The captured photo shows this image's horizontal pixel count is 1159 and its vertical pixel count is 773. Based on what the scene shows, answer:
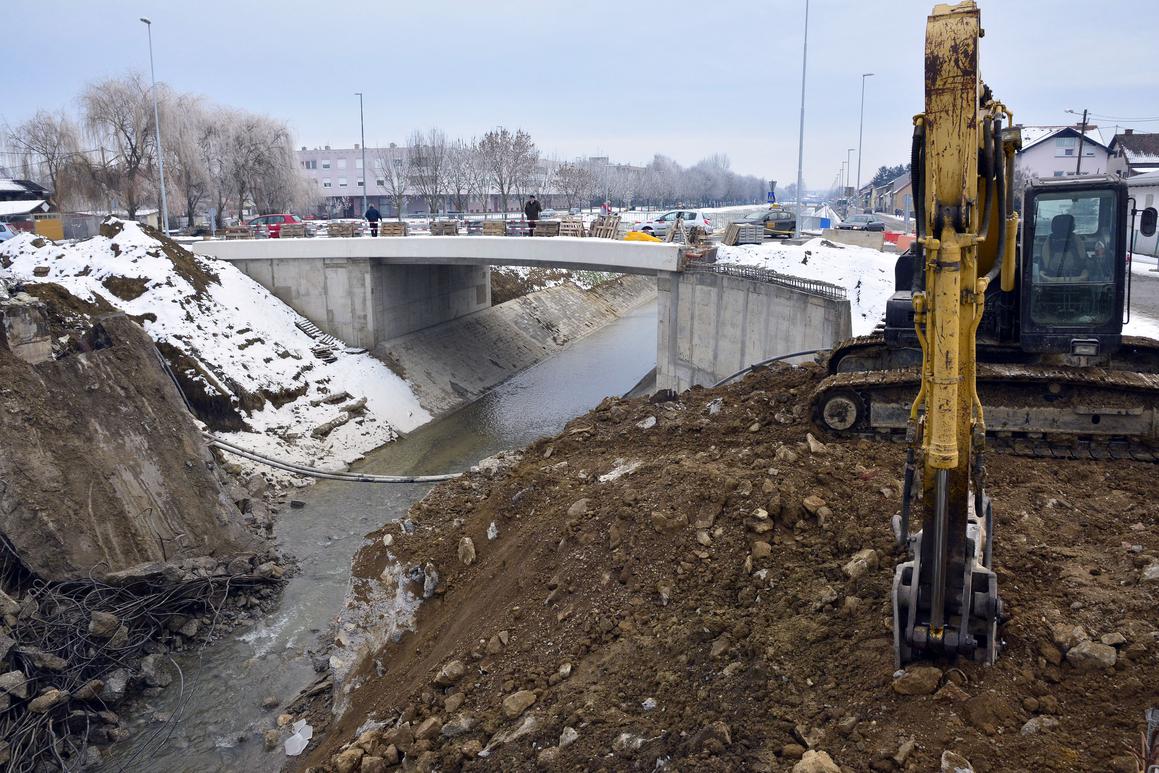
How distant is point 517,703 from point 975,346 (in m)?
4.80

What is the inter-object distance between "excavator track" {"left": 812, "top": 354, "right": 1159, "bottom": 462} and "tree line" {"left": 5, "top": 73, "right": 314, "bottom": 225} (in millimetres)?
40668

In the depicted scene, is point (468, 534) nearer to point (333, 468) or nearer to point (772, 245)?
point (333, 468)

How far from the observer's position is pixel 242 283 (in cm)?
3031

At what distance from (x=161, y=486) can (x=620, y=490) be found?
905 centimetres

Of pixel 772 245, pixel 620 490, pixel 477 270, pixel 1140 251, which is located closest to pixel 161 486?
pixel 620 490

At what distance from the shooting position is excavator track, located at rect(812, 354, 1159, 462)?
10844 mm

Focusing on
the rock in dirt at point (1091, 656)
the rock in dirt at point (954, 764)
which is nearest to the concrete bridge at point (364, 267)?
the rock in dirt at point (1091, 656)

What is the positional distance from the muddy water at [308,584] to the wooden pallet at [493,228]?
18.5 feet

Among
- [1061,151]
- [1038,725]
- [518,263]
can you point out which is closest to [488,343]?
[518,263]

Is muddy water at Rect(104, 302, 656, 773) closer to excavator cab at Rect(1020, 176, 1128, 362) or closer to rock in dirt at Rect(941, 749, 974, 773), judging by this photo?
rock in dirt at Rect(941, 749, 974, 773)

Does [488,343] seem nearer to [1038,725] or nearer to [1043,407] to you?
[1043,407]

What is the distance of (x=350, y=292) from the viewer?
30.8 meters

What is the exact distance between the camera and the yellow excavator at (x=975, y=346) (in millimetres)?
5383

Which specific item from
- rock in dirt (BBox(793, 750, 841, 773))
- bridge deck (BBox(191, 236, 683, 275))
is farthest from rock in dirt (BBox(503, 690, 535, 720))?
bridge deck (BBox(191, 236, 683, 275))
